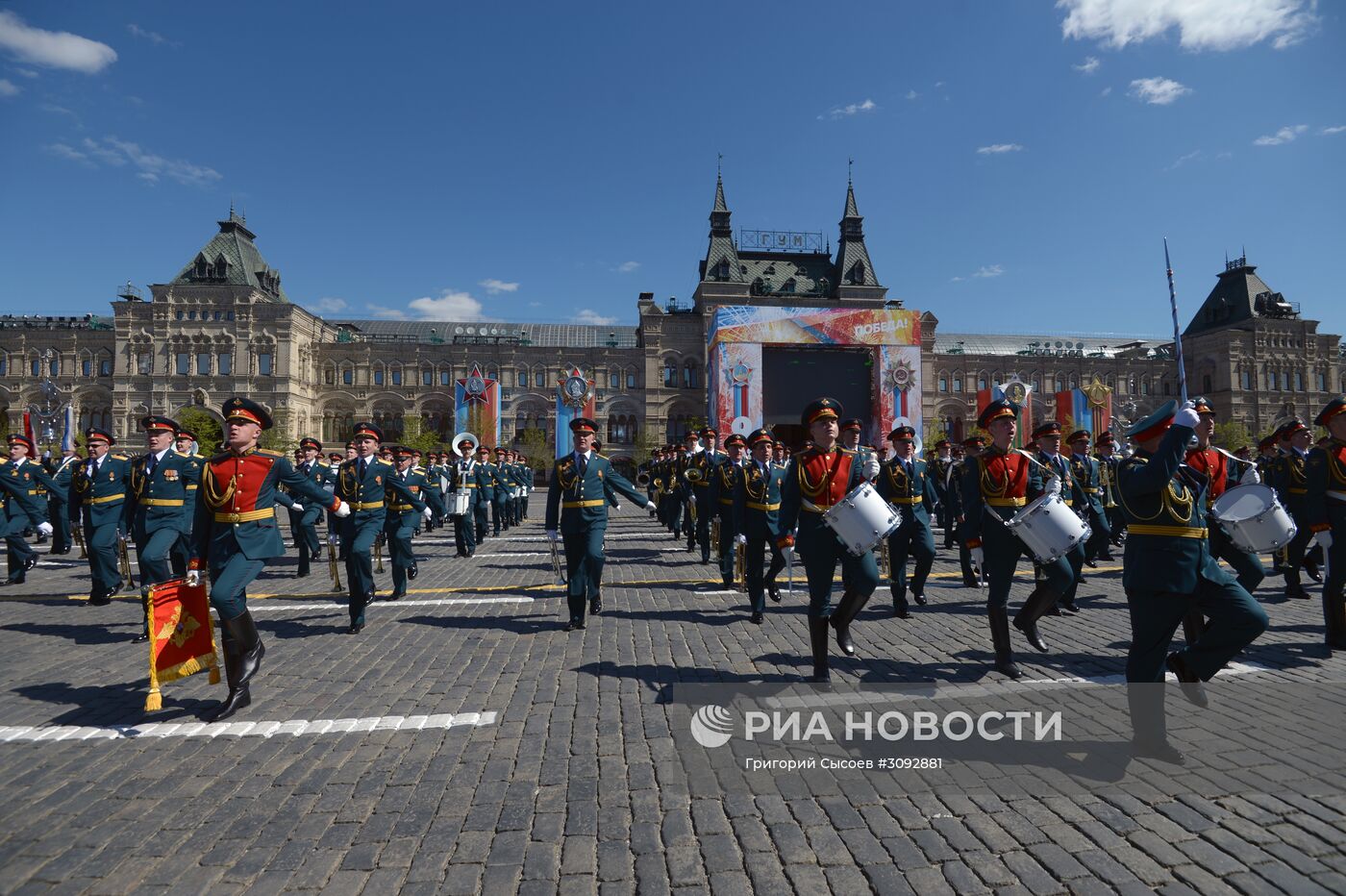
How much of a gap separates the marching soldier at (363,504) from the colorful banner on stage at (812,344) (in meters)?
34.5

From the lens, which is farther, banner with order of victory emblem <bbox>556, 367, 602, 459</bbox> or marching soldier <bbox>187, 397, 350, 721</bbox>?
banner with order of victory emblem <bbox>556, 367, 602, 459</bbox>

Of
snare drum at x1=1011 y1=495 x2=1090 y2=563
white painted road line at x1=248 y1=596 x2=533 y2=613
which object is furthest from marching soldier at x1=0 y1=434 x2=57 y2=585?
snare drum at x1=1011 y1=495 x2=1090 y2=563

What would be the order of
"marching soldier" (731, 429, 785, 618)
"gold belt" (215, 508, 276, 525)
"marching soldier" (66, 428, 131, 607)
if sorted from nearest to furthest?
"gold belt" (215, 508, 276, 525) → "marching soldier" (731, 429, 785, 618) → "marching soldier" (66, 428, 131, 607)

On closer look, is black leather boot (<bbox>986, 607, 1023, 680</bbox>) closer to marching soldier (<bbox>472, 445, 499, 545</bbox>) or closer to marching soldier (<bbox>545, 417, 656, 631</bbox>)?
marching soldier (<bbox>545, 417, 656, 631</bbox>)

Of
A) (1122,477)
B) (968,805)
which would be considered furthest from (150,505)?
(1122,477)

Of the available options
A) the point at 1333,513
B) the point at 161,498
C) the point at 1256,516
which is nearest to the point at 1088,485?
the point at 1333,513

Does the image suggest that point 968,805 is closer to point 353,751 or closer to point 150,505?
point 353,751

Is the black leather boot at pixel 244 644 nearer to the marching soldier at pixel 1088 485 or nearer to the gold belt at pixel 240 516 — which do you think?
the gold belt at pixel 240 516

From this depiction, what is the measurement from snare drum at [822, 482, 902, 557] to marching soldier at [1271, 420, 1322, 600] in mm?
7226

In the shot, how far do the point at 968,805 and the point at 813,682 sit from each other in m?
1.87

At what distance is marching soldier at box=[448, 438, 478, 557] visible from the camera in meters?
13.6

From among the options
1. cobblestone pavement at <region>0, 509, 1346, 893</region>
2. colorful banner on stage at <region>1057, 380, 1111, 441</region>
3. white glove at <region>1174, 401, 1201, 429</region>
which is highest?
colorful banner on stage at <region>1057, 380, 1111, 441</region>

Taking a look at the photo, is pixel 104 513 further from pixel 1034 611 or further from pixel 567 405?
pixel 567 405

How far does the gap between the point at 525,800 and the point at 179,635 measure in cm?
301
